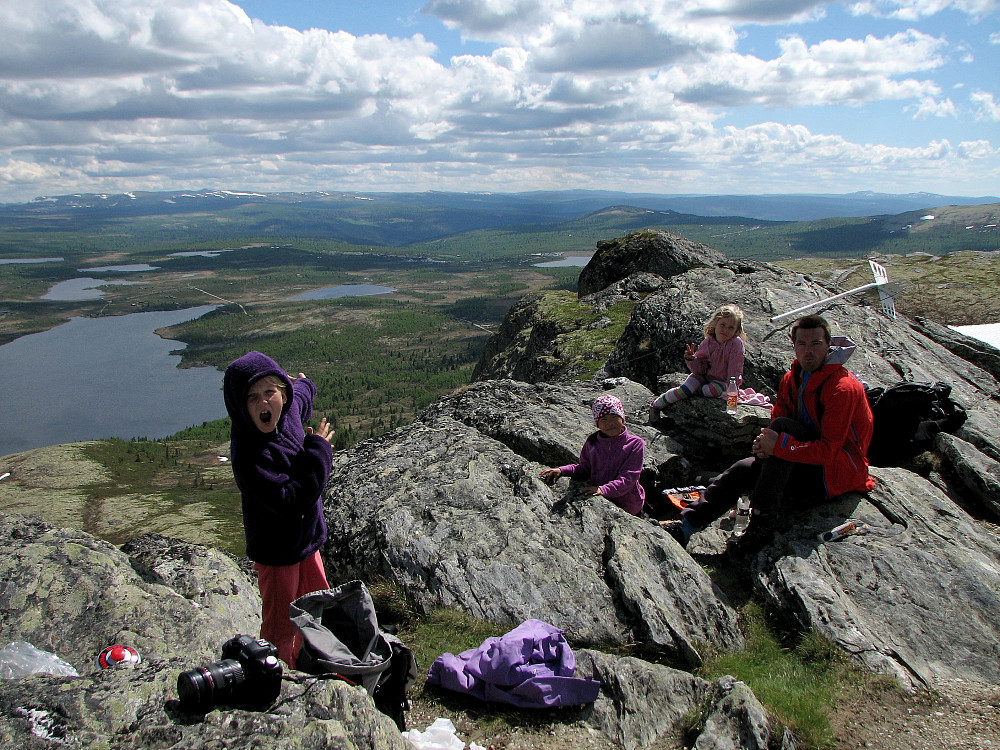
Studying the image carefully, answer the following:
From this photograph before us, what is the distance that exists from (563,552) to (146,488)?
149 meters

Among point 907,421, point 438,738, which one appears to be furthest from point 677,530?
point 438,738

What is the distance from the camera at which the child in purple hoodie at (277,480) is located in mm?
6340

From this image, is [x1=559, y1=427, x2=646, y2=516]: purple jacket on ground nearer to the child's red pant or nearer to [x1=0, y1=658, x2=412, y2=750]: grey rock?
the child's red pant

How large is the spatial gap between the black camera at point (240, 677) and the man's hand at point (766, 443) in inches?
300

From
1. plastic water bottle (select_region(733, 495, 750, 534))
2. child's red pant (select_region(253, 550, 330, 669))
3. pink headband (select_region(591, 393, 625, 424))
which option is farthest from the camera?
plastic water bottle (select_region(733, 495, 750, 534))

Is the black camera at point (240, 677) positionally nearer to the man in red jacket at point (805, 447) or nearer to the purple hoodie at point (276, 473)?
the purple hoodie at point (276, 473)

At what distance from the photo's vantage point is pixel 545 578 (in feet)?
28.5

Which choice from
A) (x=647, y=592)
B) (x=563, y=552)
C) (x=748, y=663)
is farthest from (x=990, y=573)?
(x=563, y=552)

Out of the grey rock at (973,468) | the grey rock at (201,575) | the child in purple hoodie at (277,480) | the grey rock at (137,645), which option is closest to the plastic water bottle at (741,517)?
the grey rock at (973,468)

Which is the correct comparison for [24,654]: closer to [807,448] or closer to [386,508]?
[386,508]

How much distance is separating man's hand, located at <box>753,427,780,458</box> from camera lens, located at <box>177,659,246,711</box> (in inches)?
310

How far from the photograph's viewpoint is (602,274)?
34.7m

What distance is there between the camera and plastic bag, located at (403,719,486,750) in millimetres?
6199

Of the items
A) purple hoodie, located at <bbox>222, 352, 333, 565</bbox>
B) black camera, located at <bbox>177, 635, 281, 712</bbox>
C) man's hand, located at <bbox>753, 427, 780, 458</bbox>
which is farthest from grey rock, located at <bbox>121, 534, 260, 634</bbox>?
man's hand, located at <bbox>753, 427, 780, 458</bbox>
